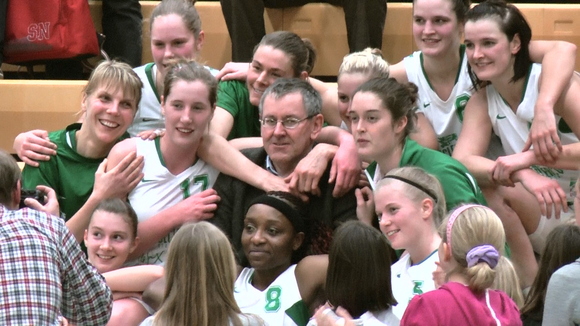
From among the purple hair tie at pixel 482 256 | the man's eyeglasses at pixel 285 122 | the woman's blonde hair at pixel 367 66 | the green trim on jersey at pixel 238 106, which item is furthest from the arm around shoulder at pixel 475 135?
the purple hair tie at pixel 482 256

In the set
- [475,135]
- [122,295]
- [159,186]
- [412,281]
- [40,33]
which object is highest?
[40,33]

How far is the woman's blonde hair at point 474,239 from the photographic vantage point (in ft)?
9.17

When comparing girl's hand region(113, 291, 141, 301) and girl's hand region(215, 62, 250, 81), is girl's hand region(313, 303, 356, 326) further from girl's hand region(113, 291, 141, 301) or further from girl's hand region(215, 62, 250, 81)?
girl's hand region(215, 62, 250, 81)

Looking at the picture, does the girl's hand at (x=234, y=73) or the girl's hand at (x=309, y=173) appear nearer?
the girl's hand at (x=309, y=173)

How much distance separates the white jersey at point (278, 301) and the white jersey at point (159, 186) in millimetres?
465

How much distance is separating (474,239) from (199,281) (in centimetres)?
75

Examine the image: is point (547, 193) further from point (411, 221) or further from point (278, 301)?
point (278, 301)

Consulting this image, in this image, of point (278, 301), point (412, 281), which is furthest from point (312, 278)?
point (412, 281)

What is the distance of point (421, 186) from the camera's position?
11.1 ft

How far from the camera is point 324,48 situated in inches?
212

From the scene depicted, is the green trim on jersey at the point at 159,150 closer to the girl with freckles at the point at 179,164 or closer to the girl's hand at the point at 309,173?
the girl with freckles at the point at 179,164

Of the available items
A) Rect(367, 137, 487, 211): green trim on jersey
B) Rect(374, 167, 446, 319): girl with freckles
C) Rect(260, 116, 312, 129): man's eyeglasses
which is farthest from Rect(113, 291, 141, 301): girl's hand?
Rect(367, 137, 487, 211): green trim on jersey

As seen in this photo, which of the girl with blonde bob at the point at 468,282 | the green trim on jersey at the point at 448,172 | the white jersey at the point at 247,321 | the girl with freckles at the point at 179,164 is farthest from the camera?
the girl with freckles at the point at 179,164

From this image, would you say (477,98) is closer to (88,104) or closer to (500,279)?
(500,279)
